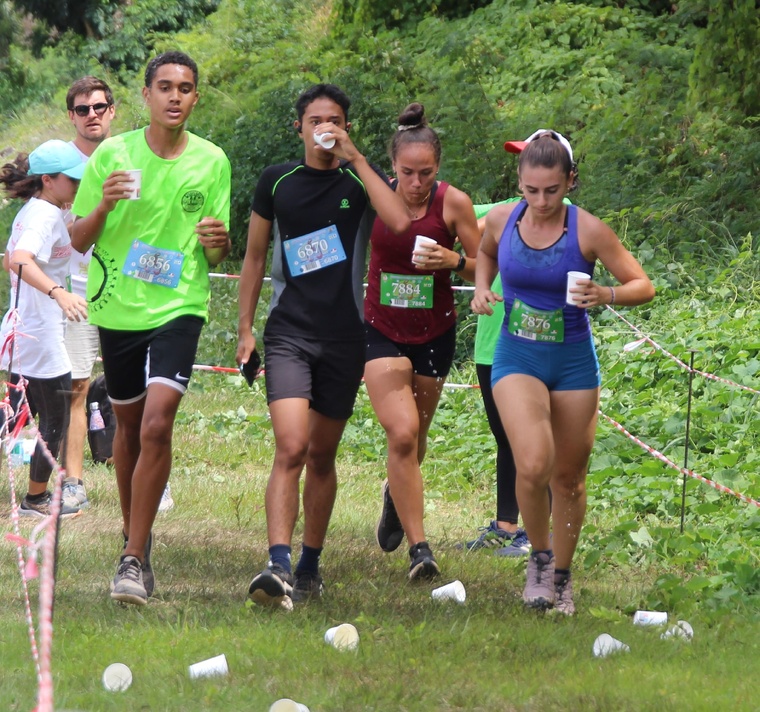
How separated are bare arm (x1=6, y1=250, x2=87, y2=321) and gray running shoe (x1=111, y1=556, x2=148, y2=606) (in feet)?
5.19

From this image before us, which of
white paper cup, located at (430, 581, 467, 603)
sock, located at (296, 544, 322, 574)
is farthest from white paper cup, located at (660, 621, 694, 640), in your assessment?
sock, located at (296, 544, 322, 574)

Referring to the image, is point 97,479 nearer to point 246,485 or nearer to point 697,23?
point 246,485

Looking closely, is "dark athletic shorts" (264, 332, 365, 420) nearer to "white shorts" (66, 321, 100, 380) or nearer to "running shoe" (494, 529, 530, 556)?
"running shoe" (494, 529, 530, 556)

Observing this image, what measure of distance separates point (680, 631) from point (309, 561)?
5.53 ft

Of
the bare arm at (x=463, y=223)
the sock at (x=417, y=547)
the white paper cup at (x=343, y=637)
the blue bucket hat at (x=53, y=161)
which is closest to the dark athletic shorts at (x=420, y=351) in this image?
the bare arm at (x=463, y=223)

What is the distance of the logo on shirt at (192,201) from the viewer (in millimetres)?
5598

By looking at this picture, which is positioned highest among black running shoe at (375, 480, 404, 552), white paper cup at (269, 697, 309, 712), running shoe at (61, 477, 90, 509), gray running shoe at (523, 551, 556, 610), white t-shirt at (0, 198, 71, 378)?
white t-shirt at (0, 198, 71, 378)

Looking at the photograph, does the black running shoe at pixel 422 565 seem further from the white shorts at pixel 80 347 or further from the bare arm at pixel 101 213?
the white shorts at pixel 80 347

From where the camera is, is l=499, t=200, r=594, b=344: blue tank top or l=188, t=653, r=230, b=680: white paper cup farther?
l=499, t=200, r=594, b=344: blue tank top

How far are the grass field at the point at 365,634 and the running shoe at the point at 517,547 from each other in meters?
0.20

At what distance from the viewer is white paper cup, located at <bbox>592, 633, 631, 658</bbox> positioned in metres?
4.70

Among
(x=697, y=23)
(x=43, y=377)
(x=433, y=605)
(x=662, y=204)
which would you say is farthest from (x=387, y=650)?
(x=697, y=23)

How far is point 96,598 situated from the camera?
5.58 meters

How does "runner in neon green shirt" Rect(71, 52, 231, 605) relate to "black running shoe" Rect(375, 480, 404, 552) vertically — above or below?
above
